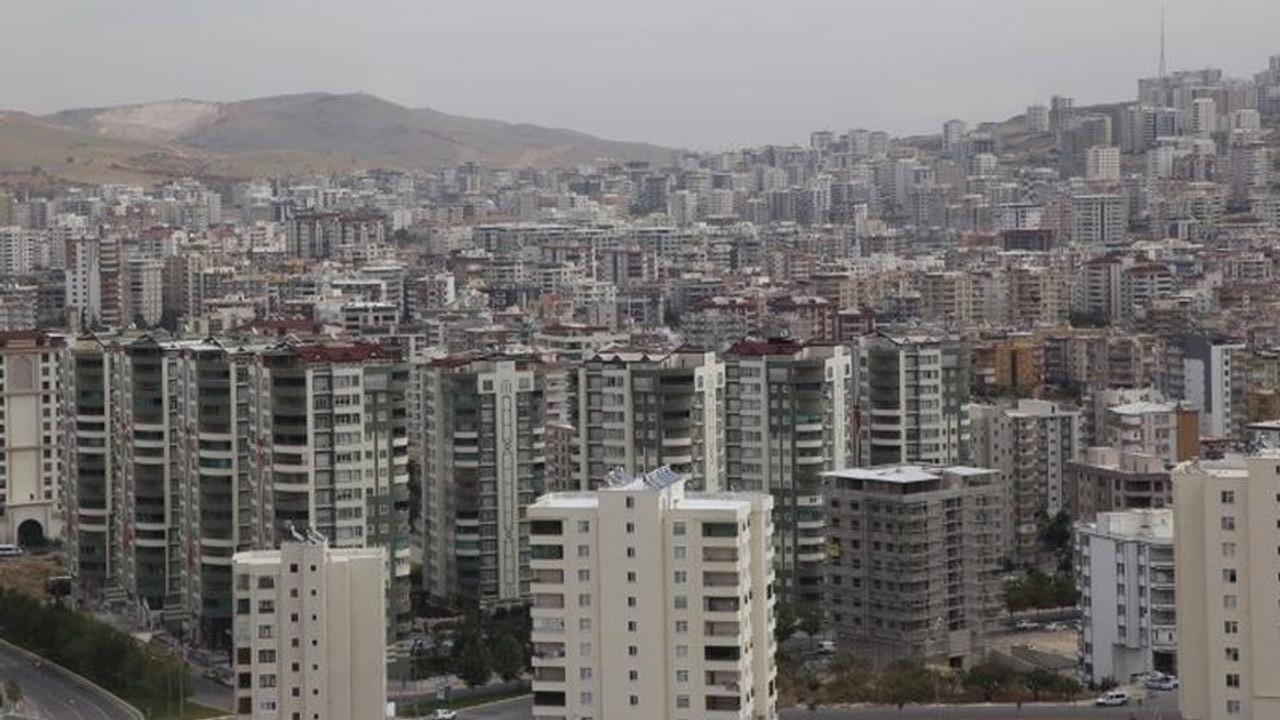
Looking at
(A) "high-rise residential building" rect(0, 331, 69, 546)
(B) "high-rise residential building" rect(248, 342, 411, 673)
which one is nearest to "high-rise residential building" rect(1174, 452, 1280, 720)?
(B) "high-rise residential building" rect(248, 342, 411, 673)

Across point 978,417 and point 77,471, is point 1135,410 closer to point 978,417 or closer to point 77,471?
point 978,417

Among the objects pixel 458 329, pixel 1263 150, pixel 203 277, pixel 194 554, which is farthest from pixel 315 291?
pixel 1263 150

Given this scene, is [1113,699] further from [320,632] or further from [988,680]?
[320,632]

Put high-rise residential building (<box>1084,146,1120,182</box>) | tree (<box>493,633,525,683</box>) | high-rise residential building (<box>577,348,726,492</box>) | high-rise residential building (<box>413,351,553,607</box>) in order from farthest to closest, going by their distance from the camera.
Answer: high-rise residential building (<box>1084,146,1120,182</box>) → high-rise residential building (<box>413,351,553,607</box>) → high-rise residential building (<box>577,348,726,492</box>) → tree (<box>493,633,525,683</box>)

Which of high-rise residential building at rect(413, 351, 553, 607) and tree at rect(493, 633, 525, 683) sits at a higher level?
high-rise residential building at rect(413, 351, 553, 607)

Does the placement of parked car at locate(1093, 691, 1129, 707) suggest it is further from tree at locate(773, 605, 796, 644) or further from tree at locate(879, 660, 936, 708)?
tree at locate(773, 605, 796, 644)

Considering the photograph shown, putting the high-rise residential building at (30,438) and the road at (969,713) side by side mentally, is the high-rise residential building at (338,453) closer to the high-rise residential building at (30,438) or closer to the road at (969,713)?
the road at (969,713)
